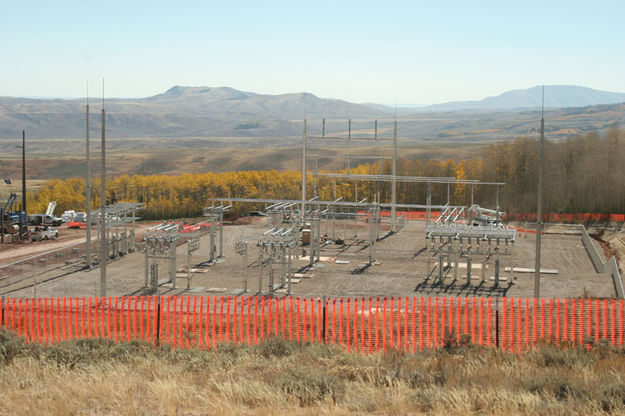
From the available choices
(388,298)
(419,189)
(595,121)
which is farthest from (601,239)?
(595,121)

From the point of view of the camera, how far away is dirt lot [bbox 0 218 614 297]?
76.8 ft

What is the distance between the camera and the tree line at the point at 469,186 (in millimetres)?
44969

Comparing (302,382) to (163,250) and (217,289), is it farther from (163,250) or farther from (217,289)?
(163,250)

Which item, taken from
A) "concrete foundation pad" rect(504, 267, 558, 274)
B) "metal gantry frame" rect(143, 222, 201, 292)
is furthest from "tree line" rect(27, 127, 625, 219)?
"metal gantry frame" rect(143, 222, 201, 292)

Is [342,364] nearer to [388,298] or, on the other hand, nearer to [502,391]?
[502,391]

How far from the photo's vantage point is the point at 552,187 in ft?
151

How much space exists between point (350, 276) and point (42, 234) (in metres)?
→ 17.9

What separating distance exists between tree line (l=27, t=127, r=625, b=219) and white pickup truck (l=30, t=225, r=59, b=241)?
713 centimetres

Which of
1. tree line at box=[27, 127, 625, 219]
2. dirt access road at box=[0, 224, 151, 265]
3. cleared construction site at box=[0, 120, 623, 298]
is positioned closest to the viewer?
cleared construction site at box=[0, 120, 623, 298]

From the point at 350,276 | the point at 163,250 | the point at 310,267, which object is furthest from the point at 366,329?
the point at 310,267

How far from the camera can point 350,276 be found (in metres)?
25.8

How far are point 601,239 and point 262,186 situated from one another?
23.0 m

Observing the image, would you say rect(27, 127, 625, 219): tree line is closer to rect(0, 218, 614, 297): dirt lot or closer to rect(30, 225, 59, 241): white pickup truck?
rect(30, 225, 59, 241): white pickup truck

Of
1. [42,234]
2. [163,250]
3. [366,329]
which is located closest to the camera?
[366,329]
